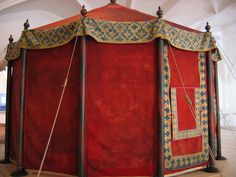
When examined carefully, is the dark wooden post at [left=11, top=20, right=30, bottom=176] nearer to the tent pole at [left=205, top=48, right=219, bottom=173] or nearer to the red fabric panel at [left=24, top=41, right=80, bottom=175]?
the red fabric panel at [left=24, top=41, right=80, bottom=175]

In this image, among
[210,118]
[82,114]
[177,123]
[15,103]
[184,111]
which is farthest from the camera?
[15,103]

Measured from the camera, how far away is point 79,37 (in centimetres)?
291

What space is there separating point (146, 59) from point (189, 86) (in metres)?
0.78

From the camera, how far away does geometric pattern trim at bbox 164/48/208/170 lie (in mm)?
2947

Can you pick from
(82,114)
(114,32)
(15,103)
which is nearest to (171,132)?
(82,114)

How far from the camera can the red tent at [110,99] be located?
286 centimetres

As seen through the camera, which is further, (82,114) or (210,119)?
(210,119)

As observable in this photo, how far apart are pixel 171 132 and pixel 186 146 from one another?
1.12 feet

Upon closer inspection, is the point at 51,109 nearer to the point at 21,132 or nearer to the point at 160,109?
the point at 21,132

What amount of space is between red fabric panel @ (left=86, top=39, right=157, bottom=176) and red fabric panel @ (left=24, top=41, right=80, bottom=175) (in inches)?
8.5

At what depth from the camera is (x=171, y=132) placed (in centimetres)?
300

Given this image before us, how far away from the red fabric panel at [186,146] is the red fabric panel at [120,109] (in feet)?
1.09

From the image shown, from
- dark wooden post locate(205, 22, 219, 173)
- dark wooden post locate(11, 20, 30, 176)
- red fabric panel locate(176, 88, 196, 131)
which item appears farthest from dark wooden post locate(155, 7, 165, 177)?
dark wooden post locate(11, 20, 30, 176)

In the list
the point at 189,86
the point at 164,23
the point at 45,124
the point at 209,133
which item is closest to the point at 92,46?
the point at 164,23
